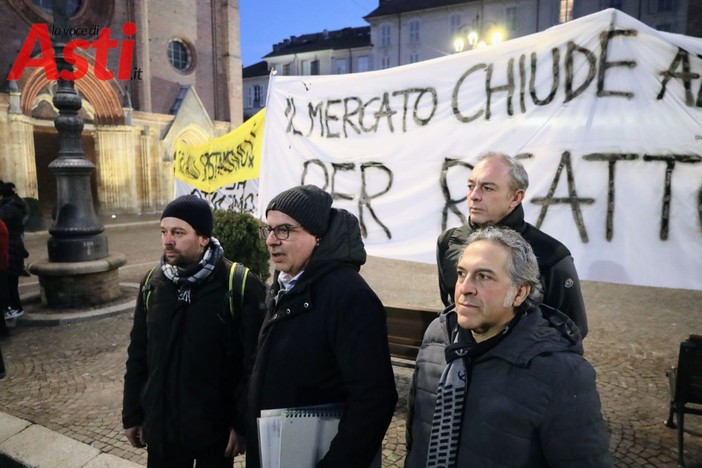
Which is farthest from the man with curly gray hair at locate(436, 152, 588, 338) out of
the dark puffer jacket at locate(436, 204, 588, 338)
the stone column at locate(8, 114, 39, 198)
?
the stone column at locate(8, 114, 39, 198)

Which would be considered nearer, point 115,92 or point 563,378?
point 563,378

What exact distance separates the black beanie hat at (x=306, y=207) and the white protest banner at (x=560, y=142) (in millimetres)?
1622

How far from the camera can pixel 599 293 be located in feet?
25.1

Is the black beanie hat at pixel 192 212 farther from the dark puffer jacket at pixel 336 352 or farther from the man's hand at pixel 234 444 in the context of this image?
the man's hand at pixel 234 444

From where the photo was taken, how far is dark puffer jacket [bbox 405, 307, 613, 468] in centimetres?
134

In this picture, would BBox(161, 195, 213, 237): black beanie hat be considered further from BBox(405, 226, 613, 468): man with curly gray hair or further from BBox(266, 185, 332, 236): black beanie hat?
BBox(405, 226, 613, 468): man with curly gray hair

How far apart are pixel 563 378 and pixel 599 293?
7.13 m

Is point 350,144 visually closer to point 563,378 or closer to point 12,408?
point 563,378

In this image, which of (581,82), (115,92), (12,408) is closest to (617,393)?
(581,82)

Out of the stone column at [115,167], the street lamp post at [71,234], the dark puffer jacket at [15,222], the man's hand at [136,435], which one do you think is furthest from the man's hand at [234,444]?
the stone column at [115,167]

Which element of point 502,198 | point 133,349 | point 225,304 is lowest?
point 133,349

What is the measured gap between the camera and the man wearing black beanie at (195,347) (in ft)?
7.44

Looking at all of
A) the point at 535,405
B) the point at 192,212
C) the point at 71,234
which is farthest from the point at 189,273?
the point at 71,234

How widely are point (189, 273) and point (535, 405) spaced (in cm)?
164
